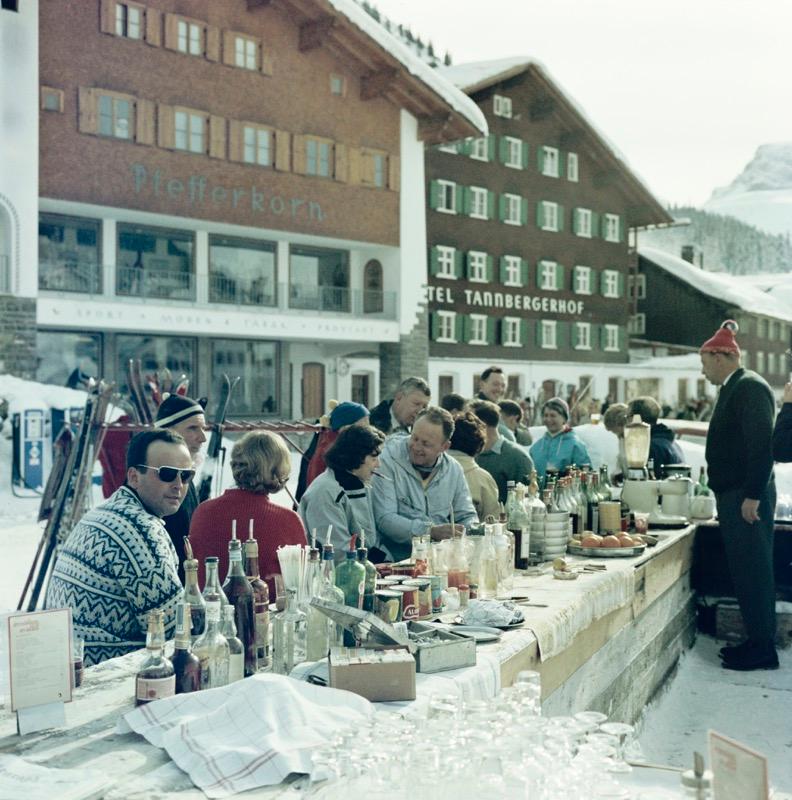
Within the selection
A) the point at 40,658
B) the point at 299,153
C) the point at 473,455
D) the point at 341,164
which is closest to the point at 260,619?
the point at 40,658

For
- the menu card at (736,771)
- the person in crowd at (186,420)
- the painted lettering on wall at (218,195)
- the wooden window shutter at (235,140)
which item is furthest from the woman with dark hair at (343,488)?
the wooden window shutter at (235,140)

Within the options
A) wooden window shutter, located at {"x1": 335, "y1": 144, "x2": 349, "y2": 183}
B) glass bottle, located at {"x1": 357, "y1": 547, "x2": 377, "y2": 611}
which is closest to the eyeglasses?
glass bottle, located at {"x1": 357, "y1": 547, "x2": 377, "y2": 611}

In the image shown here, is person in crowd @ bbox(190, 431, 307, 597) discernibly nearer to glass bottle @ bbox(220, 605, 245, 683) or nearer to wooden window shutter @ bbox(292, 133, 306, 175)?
glass bottle @ bbox(220, 605, 245, 683)

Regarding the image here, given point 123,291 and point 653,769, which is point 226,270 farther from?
point 653,769

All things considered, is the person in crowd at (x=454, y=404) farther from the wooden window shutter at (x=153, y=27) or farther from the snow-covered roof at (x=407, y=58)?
the snow-covered roof at (x=407, y=58)

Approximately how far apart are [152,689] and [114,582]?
2.43ft

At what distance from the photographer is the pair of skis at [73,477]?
Answer: 22.1 ft

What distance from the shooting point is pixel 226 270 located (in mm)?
24312

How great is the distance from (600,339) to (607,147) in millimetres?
6862

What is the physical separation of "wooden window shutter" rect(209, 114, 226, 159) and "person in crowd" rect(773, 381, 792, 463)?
61.7 ft

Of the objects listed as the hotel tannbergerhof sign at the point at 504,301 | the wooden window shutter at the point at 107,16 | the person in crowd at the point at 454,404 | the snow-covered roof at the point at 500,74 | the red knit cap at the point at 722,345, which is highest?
the snow-covered roof at the point at 500,74

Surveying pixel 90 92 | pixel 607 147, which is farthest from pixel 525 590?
pixel 607 147

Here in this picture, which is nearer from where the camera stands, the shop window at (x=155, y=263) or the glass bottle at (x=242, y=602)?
the glass bottle at (x=242, y=602)

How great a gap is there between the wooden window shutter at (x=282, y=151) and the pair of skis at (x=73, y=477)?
17.1m
